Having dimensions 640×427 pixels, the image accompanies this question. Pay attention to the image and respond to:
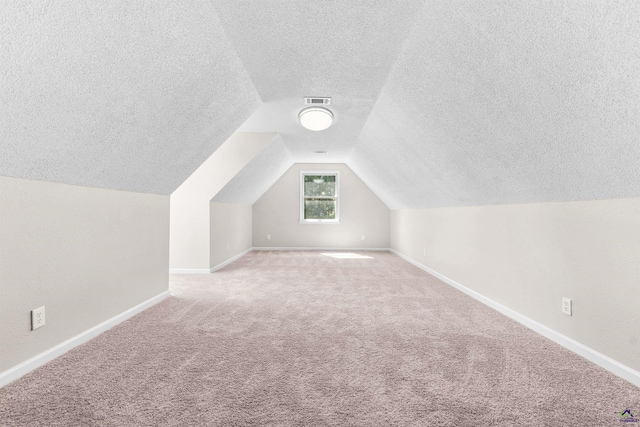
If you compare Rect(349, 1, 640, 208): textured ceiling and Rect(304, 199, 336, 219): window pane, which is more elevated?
Rect(349, 1, 640, 208): textured ceiling

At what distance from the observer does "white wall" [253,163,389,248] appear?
27.9 ft

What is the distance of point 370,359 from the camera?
2.13m

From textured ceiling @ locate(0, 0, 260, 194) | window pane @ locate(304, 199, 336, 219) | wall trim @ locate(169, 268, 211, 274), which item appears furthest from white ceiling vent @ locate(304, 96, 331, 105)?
window pane @ locate(304, 199, 336, 219)

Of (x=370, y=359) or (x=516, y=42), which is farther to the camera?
(x=370, y=359)

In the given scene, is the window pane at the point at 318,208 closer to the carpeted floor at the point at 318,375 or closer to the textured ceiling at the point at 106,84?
the carpeted floor at the point at 318,375

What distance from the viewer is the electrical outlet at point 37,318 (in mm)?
1951

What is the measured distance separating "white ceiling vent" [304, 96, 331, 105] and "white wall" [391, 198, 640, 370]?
2.09 metres

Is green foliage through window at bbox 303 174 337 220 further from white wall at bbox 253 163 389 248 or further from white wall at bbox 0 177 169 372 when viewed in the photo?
white wall at bbox 0 177 169 372

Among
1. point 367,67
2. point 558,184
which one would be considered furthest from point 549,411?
point 367,67

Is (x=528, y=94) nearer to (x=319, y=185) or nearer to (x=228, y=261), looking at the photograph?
(x=228, y=261)

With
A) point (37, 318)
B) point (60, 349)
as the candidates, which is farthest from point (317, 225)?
point (37, 318)

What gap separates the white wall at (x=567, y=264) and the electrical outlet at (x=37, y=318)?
3.49 m

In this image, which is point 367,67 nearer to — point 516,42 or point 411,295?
point 516,42

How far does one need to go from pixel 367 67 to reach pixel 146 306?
3102 millimetres
